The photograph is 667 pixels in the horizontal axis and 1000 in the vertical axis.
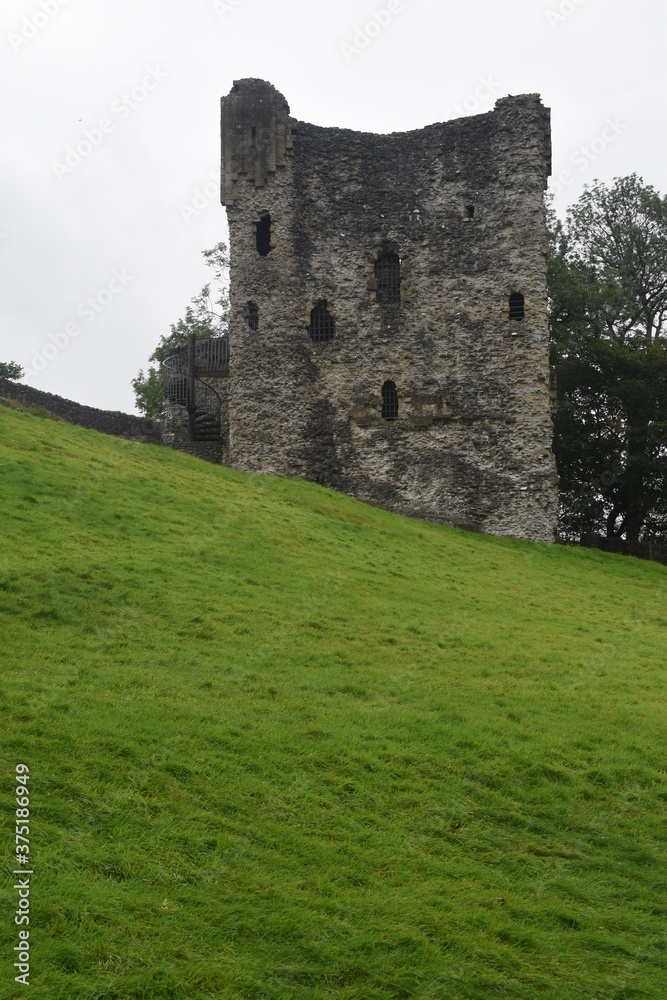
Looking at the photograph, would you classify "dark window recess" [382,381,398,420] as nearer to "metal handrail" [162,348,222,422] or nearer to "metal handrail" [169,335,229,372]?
"metal handrail" [162,348,222,422]

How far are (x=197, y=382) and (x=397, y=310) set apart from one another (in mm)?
8241

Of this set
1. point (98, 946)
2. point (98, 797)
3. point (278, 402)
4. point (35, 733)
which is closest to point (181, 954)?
point (98, 946)

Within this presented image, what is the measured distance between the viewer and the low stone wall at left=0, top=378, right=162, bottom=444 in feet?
92.4

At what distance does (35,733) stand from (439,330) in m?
24.6

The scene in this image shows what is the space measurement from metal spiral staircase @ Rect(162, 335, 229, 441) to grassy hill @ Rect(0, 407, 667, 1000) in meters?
15.7

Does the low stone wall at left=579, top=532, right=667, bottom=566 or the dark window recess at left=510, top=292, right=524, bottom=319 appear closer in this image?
the dark window recess at left=510, top=292, right=524, bottom=319

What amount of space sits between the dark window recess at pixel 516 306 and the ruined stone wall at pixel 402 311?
259 millimetres

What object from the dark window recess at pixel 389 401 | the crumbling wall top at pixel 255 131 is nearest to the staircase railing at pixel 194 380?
the crumbling wall top at pixel 255 131

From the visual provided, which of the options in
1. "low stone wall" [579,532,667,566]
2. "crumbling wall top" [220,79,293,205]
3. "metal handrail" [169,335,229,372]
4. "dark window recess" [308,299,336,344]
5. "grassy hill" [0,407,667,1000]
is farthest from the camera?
"metal handrail" [169,335,229,372]

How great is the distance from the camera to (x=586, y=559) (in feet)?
96.4

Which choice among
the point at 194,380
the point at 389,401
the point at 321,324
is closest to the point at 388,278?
the point at 321,324

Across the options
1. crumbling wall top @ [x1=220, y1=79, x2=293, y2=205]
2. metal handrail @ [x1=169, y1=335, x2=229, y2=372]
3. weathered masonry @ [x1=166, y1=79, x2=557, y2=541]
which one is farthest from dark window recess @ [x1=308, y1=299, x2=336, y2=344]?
crumbling wall top @ [x1=220, y1=79, x2=293, y2=205]

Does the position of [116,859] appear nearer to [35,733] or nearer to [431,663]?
[35,733]

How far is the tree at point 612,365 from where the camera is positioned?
37.9 meters
